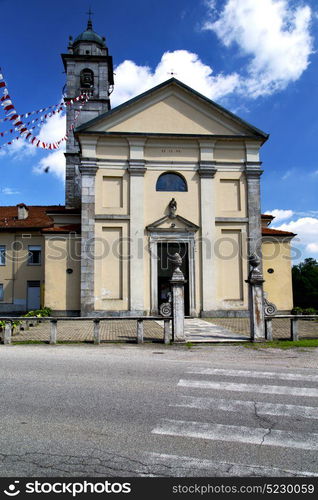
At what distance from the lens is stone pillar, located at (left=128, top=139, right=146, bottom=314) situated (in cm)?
2028

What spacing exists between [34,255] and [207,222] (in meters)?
13.9

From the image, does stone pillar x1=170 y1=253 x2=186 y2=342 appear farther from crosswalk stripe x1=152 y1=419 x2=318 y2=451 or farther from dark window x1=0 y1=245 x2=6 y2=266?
dark window x1=0 y1=245 x2=6 y2=266

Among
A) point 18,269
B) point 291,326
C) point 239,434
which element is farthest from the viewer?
point 18,269

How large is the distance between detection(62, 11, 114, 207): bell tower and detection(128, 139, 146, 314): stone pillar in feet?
30.0

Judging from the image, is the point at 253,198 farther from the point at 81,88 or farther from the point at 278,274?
the point at 81,88

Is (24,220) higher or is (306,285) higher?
(24,220)

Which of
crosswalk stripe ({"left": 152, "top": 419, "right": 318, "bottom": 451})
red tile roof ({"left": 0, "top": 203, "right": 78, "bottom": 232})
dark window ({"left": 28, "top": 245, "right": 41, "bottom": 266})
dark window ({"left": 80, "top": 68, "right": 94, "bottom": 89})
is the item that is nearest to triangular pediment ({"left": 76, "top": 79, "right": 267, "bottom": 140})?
red tile roof ({"left": 0, "top": 203, "right": 78, "bottom": 232})

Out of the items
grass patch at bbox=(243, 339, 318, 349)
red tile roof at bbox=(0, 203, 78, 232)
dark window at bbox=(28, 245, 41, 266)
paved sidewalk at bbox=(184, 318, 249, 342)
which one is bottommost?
grass patch at bbox=(243, 339, 318, 349)

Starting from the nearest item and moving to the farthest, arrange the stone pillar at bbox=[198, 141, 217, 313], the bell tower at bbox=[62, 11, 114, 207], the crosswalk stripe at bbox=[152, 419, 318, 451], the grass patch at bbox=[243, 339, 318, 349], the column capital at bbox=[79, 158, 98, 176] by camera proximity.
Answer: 1. the crosswalk stripe at bbox=[152, 419, 318, 451]
2. the grass patch at bbox=[243, 339, 318, 349]
3. the stone pillar at bbox=[198, 141, 217, 313]
4. the column capital at bbox=[79, 158, 98, 176]
5. the bell tower at bbox=[62, 11, 114, 207]

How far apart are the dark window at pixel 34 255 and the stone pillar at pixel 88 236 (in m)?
9.10

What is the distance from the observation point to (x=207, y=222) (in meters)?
21.2

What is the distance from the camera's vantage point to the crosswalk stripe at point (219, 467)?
11.3ft

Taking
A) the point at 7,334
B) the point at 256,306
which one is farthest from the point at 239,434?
the point at 7,334
